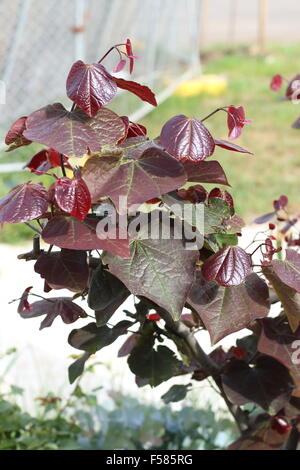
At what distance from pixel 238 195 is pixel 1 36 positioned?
79.7 inches

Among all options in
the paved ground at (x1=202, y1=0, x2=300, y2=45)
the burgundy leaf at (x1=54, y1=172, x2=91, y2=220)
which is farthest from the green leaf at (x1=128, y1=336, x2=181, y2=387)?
the paved ground at (x1=202, y1=0, x2=300, y2=45)

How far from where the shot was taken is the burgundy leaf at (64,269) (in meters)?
1.07

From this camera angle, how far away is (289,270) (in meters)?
1.14

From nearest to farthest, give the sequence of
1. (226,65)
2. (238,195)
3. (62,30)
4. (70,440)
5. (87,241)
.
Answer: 1. (87,241)
2. (70,440)
3. (238,195)
4. (62,30)
5. (226,65)

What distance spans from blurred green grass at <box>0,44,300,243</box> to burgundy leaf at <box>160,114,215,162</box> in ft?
9.21

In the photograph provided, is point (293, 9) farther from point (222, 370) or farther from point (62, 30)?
point (222, 370)

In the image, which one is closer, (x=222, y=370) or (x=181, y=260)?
(x=181, y=260)

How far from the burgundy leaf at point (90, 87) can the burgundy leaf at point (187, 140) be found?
0.10 m

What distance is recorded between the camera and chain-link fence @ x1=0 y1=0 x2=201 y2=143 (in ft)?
17.4

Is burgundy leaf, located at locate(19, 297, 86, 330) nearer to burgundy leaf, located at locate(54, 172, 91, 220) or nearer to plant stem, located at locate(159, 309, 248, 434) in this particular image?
Answer: plant stem, located at locate(159, 309, 248, 434)

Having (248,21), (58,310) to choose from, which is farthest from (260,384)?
(248,21)

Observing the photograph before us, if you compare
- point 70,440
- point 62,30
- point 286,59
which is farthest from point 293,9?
point 70,440

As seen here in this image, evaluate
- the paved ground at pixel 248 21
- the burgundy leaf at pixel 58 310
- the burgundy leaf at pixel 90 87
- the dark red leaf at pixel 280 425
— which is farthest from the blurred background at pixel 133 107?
the paved ground at pixel 248 21

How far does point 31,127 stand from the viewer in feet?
3.37
